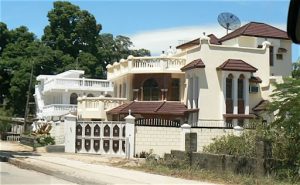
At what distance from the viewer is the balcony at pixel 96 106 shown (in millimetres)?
34625

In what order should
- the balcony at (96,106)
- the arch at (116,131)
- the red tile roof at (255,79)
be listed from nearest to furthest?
the arch at (116,131) < the red tile roof at (255,79) < the balcony at (96,106)

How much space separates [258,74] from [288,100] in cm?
1667

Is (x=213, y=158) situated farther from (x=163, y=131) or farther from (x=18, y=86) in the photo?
(x=18, y=86)

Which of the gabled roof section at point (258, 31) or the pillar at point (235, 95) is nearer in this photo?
the pillar at point (235, 95)

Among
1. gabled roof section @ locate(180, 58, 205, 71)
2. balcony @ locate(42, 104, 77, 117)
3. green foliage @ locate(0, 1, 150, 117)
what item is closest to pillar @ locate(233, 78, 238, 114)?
gabled roof section @ locate(180, 58, 205, 71)

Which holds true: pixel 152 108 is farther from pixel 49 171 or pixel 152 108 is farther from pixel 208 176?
pixel 208 176

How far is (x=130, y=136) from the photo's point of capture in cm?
2581

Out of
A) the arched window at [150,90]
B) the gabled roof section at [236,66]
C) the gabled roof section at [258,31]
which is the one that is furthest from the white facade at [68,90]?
the gabled roof section at [236,66]

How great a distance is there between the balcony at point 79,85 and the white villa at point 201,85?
8.27 m

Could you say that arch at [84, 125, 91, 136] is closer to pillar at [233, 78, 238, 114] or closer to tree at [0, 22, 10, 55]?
pillar at [233, 78, 238, 114]

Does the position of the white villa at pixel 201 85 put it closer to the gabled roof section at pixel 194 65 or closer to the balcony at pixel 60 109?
the gabled roof section at pixel 194 65

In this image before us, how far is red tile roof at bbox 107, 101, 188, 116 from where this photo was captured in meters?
32.3

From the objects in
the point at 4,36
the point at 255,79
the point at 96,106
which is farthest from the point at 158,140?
the point at 4,36

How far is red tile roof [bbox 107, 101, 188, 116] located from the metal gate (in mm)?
5261
